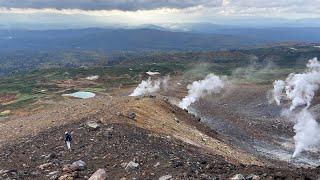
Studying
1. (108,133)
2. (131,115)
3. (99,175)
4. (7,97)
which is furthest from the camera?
(7,97)

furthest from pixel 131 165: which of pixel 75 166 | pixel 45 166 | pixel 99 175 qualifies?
pixel 45 166

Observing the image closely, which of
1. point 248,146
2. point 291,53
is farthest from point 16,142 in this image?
point 291,53

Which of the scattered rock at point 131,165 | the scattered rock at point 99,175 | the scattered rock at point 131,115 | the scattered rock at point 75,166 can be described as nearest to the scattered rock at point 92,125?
the scattered rock at point 131,115

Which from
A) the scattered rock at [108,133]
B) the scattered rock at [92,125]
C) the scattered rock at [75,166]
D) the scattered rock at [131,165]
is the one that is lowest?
the scattered rock at [92,125]

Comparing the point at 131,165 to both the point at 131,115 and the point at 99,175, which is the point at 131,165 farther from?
the point at 131,115

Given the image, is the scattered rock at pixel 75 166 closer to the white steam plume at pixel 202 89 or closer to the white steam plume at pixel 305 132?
the white steam plume at pixel 305 132
